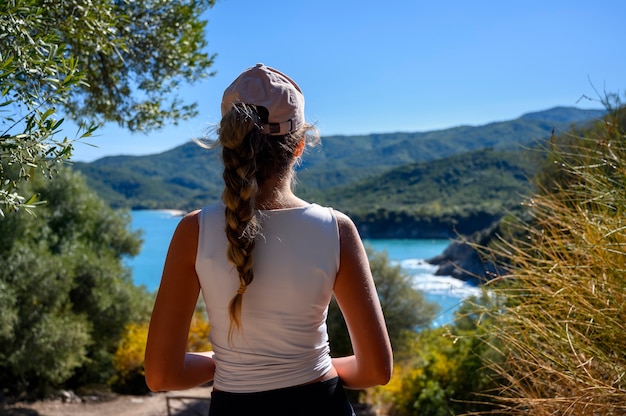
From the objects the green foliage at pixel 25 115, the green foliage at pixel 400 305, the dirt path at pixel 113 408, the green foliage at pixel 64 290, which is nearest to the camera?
the green foliage at pixel 25 115

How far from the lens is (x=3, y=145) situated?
1721mm

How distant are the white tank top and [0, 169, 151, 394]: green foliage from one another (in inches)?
329

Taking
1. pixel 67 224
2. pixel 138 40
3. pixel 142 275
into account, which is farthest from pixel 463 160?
pixel 138 40

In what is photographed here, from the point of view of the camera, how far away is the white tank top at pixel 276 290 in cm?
135

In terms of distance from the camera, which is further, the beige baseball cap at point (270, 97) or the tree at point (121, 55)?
the tree at point (121, 55)

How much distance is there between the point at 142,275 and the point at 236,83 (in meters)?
51.4

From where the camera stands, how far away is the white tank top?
135 cm

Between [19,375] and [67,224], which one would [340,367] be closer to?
[19,375]

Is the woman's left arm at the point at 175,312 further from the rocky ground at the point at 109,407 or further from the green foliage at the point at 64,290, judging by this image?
the green foliage at the point at 64,290

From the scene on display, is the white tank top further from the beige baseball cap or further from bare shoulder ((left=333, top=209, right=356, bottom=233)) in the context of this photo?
the beige baseball cap

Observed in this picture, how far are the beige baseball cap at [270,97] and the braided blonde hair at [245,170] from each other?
0.02m

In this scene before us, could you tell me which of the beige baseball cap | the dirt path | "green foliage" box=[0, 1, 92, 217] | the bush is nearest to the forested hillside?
the bush

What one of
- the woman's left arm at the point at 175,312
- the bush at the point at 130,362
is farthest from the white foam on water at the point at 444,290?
the bush at the point at 130,362

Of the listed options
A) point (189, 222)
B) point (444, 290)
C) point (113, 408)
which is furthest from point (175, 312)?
point (113, 408)
